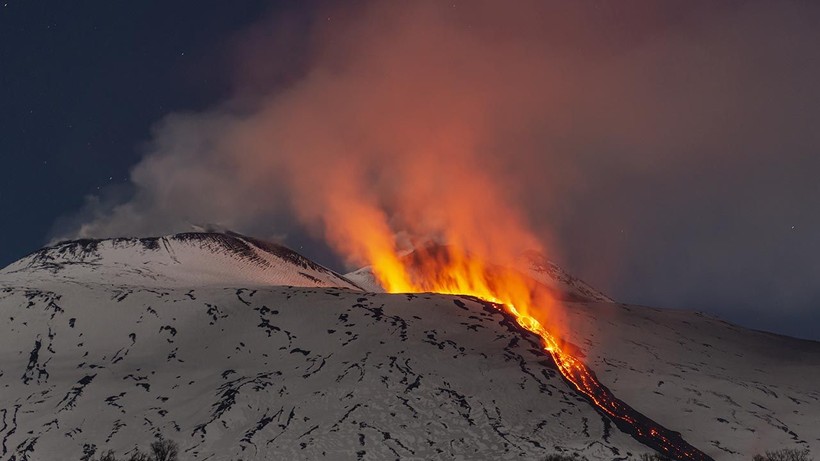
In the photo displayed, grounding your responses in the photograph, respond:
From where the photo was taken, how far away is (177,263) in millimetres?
162000

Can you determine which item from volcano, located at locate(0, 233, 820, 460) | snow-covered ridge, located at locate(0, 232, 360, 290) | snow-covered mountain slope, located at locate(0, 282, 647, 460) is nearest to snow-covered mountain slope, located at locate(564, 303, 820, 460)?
volcano, located at locate(0, 233, 820, 460)

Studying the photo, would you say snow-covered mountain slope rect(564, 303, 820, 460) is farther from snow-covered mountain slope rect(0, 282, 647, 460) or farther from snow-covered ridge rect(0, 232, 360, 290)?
snow-covered ridge rect(0, 232, 360, 290)

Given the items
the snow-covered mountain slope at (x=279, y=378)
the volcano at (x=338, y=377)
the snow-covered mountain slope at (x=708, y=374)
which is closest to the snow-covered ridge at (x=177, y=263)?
the volcano at (x=338, y=377)

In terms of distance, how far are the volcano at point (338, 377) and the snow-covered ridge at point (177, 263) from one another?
54.7 inches

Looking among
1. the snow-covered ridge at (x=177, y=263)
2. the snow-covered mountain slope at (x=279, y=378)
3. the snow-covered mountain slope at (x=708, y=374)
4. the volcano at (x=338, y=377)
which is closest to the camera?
the snow-covered mountain slope at (x=279, y=378)

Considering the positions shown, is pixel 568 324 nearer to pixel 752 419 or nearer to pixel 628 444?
pixel 752 419

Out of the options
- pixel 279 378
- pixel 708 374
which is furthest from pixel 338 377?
pixel 708 374

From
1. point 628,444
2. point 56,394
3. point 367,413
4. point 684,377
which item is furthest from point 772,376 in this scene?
point 56,394

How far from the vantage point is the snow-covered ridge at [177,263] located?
148 m

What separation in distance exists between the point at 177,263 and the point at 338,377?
241 feet

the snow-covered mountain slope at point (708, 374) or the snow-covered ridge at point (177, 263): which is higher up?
the snow-covered ridge at point (177, 263)

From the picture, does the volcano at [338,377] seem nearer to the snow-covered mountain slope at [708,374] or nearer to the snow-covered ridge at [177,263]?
the snow-covered mountain slope at [708,374]

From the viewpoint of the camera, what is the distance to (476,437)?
87.4 metres

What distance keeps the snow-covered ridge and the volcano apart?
1390 millimetres
